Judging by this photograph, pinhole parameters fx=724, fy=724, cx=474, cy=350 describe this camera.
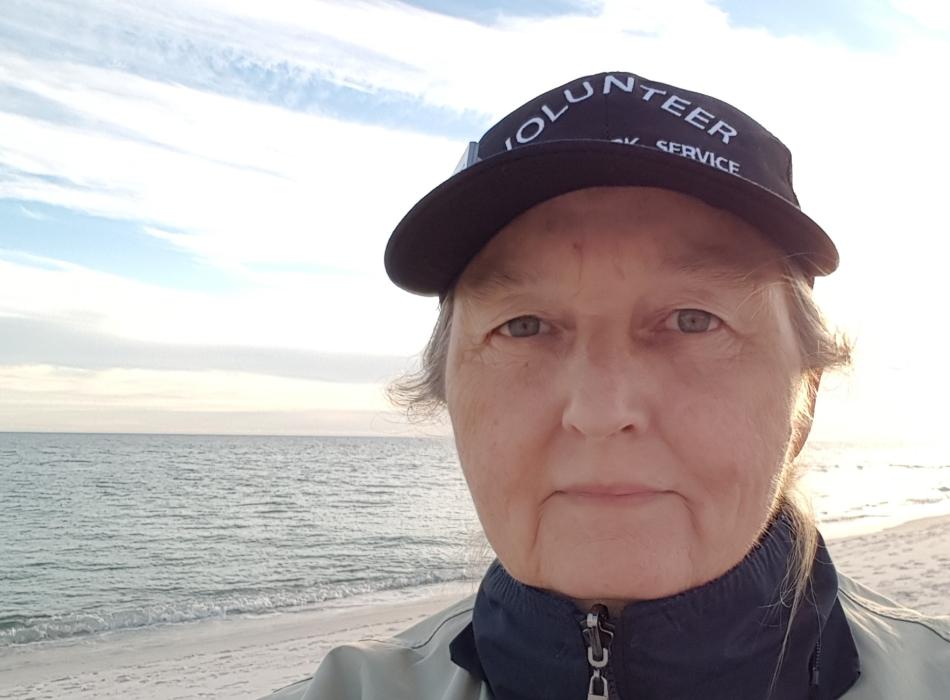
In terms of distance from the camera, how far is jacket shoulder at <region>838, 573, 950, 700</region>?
1236 mm

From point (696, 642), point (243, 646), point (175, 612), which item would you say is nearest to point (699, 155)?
point (696, 642)

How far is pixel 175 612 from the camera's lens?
10438 mm

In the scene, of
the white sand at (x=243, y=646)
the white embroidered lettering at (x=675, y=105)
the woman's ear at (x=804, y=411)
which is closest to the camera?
the white embroidered lettering at (x=675, y=105)

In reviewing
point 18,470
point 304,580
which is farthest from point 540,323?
point 18,470

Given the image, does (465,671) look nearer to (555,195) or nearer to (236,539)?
(555,195)

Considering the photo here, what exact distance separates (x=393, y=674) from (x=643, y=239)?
39.1 inches

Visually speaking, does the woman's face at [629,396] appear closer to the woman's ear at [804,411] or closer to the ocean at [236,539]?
the woman's ear at [804,411]

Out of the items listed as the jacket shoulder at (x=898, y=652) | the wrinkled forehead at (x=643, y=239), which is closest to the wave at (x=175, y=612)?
the jacket shoulder at (x=898, y=652)

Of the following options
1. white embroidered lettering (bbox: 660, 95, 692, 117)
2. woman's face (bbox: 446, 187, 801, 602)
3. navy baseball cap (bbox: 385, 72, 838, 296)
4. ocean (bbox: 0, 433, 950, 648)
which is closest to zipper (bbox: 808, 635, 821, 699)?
woman's face (bbox: 446, 187, 801, 602)

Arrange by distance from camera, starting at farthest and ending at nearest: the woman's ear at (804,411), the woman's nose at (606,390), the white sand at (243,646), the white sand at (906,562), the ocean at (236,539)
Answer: the ocean at (236,539), the white sand at (906,562), the white sand at (243,646), the woman's ear at (804,411), the woman's nose at (606,390)

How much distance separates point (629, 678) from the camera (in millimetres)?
1188

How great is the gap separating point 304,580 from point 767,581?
494 inches

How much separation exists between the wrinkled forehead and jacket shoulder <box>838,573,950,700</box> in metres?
0.70

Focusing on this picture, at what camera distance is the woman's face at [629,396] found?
1.10 metres
